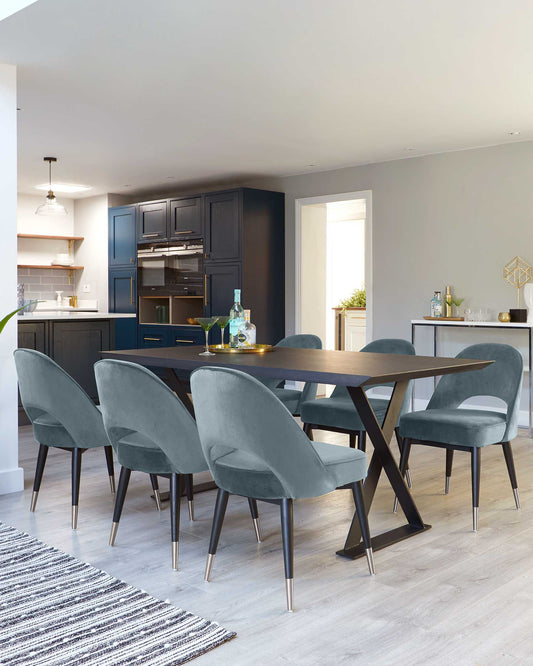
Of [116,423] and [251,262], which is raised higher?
[251,262]

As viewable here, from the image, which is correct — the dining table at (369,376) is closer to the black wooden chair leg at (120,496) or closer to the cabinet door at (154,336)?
the black wooden chair leg at (120,496)

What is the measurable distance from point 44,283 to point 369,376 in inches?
321

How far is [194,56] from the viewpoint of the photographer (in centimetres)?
402

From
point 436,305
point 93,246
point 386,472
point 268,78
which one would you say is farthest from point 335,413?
point 93,246

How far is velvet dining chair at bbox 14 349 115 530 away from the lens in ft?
10.5

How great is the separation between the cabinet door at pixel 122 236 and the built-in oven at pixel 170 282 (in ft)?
0.53

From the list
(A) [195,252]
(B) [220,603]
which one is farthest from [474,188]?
(B) [220,603]

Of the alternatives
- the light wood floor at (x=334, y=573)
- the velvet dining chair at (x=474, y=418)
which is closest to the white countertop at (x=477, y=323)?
the light wood floor at (x=334, y=573)

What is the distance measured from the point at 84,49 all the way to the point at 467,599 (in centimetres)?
337

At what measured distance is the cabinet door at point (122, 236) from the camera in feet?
29.4

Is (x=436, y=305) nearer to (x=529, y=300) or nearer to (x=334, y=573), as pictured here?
(x=529, y=300)

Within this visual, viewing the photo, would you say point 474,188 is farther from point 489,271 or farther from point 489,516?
point 489,516

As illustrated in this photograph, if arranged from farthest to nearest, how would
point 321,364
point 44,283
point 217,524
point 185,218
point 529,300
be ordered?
point 44,283
point 185,218
point 529,300
point 321,364
point 217,524

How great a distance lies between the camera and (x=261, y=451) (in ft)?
7.80
